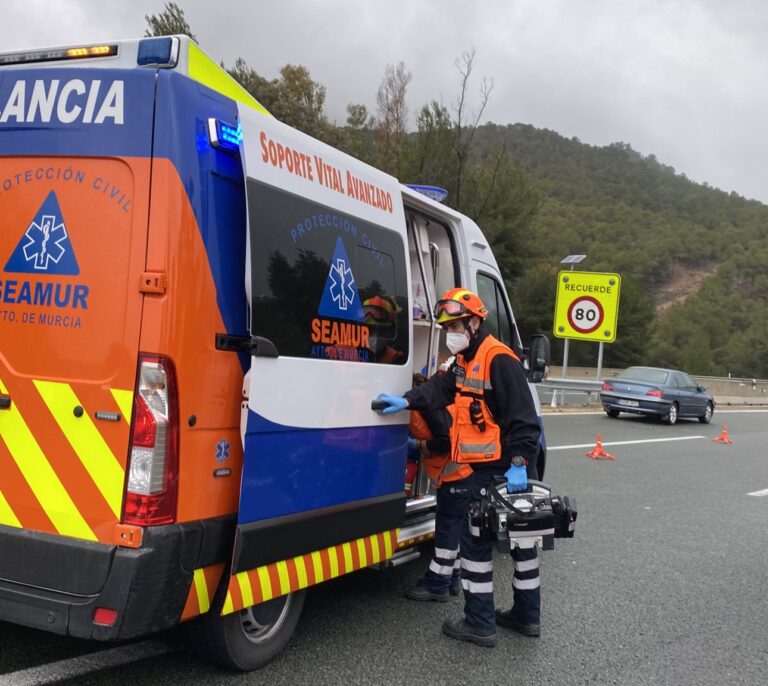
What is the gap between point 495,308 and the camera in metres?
5.90

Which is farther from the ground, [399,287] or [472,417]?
[399,287]

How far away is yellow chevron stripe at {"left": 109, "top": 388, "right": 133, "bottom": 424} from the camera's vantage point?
286cm

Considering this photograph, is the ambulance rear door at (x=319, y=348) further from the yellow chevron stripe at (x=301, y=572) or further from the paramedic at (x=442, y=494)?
the paramedic at (x=442, y=494)

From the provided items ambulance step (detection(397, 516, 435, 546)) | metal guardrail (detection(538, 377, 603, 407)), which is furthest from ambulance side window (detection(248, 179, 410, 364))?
metal guardrail (detection(538, 377, 603, 407))

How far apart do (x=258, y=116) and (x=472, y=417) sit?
197cm

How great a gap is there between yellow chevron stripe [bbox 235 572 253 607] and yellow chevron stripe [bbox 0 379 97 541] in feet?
2.02

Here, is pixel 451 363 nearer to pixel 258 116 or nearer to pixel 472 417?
pixel 472 417

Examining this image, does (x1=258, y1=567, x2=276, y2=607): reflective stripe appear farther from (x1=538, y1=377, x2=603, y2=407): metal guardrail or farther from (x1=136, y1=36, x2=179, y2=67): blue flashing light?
(x1=538, y1=377, x2=603, y2=407): metal guardrail

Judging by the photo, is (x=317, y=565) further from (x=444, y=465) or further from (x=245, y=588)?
(x=444, y=465)

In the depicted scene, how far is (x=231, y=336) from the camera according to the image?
10.3 ft

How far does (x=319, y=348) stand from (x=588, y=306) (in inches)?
698

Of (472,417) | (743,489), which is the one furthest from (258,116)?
(743,489)

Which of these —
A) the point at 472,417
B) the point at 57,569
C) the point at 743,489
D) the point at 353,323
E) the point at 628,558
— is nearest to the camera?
the point at 57,569

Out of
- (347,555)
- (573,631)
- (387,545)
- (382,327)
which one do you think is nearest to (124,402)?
(347,555)
